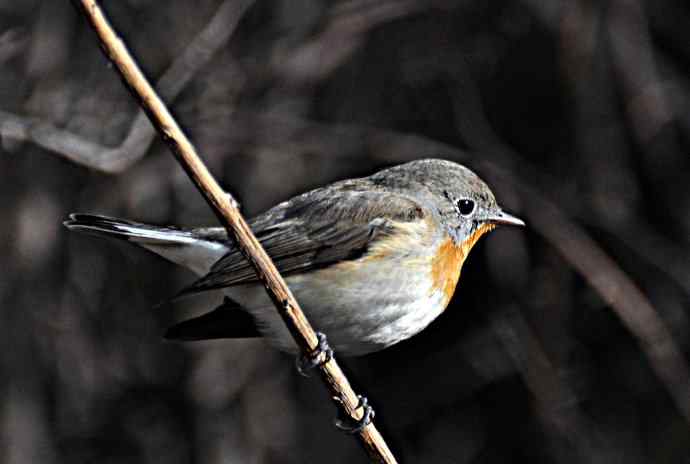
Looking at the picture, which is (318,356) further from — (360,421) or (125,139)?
(125,139)

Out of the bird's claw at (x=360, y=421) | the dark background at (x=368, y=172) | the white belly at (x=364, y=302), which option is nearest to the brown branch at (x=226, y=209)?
the bird's claw at (x=360, y=421)

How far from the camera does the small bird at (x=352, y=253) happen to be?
3.28 m

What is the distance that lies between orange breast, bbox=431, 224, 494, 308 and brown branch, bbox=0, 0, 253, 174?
1183mm

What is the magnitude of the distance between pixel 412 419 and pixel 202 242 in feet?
9.03

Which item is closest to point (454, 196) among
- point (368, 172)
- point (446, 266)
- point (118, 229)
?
point (446, 266)

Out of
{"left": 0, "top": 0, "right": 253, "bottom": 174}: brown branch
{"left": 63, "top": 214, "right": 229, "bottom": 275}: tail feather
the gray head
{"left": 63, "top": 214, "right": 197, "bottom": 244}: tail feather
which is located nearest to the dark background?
{"left": 0, "top": 0, "right": 253, "bottom": 174}: brown branch

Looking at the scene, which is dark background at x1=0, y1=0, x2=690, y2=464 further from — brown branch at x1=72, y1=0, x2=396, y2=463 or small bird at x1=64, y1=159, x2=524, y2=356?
brown branch at x1=72, y1=0, x2=396, y2=463

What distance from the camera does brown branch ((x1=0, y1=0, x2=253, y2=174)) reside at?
12.0 ft

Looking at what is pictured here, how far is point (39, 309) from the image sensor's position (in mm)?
5598

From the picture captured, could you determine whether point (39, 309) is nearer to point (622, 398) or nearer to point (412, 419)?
point (412, 419)

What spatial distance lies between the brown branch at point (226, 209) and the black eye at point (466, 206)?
107cm

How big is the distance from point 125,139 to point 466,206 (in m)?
1.45

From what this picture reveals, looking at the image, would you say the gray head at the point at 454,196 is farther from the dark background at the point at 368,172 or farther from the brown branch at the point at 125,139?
the dark background at the point at 368,172

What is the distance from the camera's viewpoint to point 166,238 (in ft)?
11.3
